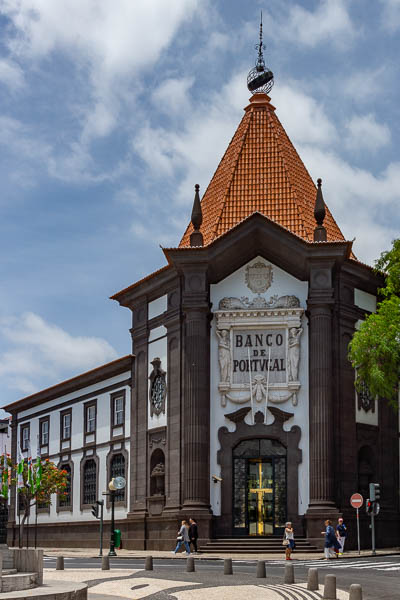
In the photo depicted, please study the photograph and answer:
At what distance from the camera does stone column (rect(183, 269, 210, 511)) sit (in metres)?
45.3

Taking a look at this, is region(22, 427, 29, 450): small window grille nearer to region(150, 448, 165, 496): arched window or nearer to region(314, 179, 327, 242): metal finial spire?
region(150, 448, 165, 496): arched window

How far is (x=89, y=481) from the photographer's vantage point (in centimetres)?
5906

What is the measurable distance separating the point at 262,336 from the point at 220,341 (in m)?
2.02

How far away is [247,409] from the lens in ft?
151

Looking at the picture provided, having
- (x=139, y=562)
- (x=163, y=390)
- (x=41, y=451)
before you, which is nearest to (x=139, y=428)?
(x=163, y=390)

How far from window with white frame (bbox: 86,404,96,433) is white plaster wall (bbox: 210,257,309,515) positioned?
579 inches

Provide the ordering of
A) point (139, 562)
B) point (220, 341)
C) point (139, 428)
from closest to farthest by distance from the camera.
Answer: point (139, 562), point (220, 341), point (139, 428)

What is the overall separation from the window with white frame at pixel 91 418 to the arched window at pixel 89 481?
6.18 feet

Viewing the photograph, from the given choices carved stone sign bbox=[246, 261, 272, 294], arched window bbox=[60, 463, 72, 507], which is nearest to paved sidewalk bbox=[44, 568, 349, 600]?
carved stone sign bbox=[246, 261, 272, 294]

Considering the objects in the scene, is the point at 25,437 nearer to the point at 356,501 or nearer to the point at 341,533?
the point at 356,501

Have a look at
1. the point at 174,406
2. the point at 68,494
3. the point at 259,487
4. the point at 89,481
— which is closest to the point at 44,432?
the point at 68,494

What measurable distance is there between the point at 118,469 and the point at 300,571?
87.9ft

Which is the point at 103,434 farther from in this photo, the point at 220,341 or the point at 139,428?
the point at 220,341

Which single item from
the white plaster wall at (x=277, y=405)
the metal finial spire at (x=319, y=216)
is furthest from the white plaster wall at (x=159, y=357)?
the metal finial spire at (x=319, y=216)
